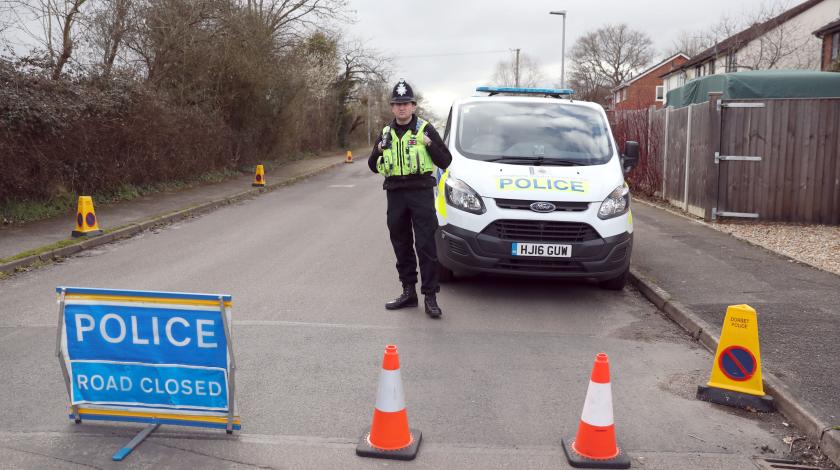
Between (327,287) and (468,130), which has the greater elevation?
(468,130)

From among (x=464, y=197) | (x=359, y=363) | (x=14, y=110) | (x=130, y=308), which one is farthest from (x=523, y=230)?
(x=14, y=110)

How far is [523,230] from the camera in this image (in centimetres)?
690

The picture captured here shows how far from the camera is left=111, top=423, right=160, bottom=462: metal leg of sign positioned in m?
3.70

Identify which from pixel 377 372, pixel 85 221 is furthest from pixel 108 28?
pixel 377 372

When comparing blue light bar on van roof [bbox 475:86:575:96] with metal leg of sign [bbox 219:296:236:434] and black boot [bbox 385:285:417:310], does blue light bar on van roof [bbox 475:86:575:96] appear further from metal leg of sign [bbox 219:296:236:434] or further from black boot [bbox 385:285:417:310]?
metal leg of sign [bbox 219:296:236:434]

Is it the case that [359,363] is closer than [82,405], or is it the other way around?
[82,405]

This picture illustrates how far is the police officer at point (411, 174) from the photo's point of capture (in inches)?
251

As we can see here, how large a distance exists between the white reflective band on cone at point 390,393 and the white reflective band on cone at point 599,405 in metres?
0.97

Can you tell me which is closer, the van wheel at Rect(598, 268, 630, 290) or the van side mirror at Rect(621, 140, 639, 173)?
the van wheel at Rect(598, 268, 630, 290)

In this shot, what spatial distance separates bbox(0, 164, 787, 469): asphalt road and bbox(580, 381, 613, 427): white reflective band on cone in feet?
0.96

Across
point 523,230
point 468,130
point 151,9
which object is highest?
point 151,9

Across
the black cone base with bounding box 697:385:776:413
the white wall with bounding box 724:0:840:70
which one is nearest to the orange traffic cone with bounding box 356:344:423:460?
the black cone base with bounding box 697:385:776:413

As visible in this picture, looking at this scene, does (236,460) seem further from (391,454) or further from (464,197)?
(464,197)

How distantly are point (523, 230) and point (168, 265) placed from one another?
4.64m
